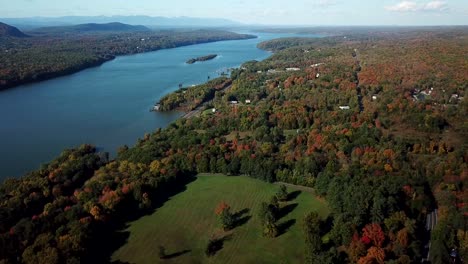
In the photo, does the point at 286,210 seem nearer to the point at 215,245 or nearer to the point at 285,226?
the point at 285,226

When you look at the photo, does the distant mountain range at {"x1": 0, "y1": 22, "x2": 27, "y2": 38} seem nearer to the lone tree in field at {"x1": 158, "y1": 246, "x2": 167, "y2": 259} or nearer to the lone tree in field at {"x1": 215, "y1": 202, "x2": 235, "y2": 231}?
the lone tree in field at {"x1": 215, "y1": 202, "x2": 235, "y2": 231}

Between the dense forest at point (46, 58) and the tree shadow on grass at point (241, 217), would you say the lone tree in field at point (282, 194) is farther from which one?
the dense forest at point (46, 58)

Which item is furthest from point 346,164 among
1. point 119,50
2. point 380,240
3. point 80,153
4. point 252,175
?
point 119,50

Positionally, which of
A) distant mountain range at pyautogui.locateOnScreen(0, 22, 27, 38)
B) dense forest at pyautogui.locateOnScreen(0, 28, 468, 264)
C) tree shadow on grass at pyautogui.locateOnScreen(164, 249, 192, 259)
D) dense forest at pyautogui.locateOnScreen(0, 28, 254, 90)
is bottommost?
tree shadow on grass at pyautogui.locateOnScreen(164, 249, 192, 259)

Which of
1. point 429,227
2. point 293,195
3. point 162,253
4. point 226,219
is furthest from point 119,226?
point 429,227

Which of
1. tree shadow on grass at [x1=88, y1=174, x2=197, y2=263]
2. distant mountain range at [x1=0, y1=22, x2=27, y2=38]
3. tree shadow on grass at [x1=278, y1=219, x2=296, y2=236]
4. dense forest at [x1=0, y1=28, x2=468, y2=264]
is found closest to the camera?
dense forest at [x1=0, y1=28, x2=468, y2=264]

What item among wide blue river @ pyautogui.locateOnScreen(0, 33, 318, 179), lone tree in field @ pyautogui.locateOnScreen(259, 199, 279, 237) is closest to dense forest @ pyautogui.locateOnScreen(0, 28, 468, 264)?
lone tree in field @ pyautogui.locateOnScreen(259, 199, 279, 237)
